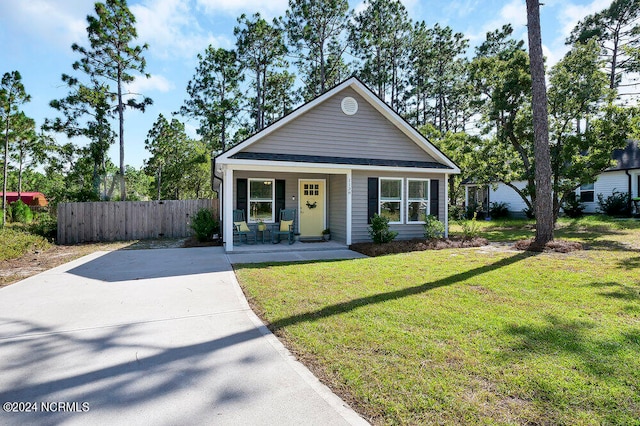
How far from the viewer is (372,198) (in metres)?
10.9

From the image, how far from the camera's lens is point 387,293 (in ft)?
17.0

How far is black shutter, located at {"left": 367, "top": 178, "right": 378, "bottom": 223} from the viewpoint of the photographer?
426 inches

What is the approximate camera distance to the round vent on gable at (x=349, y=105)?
11.0 meters

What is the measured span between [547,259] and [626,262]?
145 cm

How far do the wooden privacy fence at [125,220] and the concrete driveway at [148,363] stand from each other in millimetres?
8763

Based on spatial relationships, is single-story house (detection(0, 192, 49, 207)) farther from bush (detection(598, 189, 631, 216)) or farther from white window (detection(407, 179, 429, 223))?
bush (detection(598, 189, 631, 216))

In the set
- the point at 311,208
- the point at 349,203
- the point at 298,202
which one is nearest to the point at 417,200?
the point at 349,203

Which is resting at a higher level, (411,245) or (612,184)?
(612,184)

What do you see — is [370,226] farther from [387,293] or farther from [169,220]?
[169,220]

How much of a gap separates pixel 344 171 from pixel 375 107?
9.03 feet

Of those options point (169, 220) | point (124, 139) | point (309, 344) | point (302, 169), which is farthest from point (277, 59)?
point (309, 344)

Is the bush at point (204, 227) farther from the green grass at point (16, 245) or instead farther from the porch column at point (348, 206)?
the porch column at point (348, 206)

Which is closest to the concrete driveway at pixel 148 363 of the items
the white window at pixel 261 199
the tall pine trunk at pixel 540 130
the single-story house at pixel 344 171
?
the single-story house at pixel 344 171

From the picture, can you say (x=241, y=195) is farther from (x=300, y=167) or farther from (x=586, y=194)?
(x=586, y=194)
